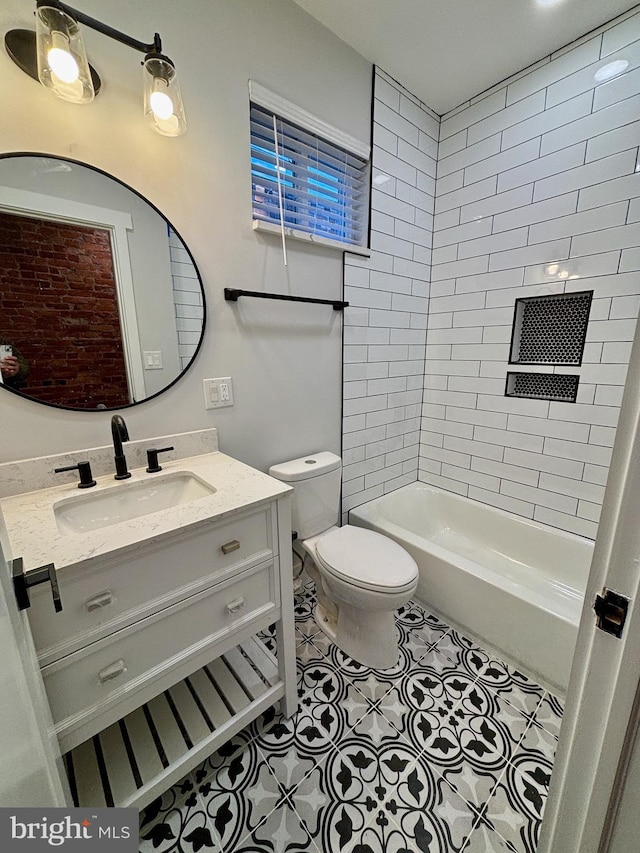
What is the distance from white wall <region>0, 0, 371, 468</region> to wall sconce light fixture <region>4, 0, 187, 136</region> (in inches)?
1.8

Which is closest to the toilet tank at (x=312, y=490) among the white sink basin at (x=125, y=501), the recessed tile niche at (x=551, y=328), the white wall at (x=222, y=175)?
the white wall at (x=222, y=175)

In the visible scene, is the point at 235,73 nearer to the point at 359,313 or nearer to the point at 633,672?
the point at 359,313

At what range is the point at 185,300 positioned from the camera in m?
1.30

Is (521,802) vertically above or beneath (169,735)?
beneath

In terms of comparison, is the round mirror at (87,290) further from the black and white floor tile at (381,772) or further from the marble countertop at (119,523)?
the black and white floor tile at (381,772)

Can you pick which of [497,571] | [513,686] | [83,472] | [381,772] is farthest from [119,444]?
[497,571]

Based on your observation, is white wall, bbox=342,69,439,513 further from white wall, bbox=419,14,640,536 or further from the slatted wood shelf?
the slatted wood shelf

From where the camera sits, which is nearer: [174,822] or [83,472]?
[174,822]

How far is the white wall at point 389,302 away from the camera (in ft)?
5.95

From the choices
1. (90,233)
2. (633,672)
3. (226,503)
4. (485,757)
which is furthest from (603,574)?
(90,233)

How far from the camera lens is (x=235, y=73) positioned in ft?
4.24

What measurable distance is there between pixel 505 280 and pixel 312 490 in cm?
157

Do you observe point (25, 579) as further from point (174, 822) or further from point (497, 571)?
point (497, 571)

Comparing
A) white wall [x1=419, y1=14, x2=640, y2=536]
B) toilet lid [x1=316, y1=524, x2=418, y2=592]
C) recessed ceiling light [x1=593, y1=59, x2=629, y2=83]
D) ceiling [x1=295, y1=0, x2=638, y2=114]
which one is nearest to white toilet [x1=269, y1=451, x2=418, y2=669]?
toilet lid [x1=316, y1=524, x2=418, y2=592]
